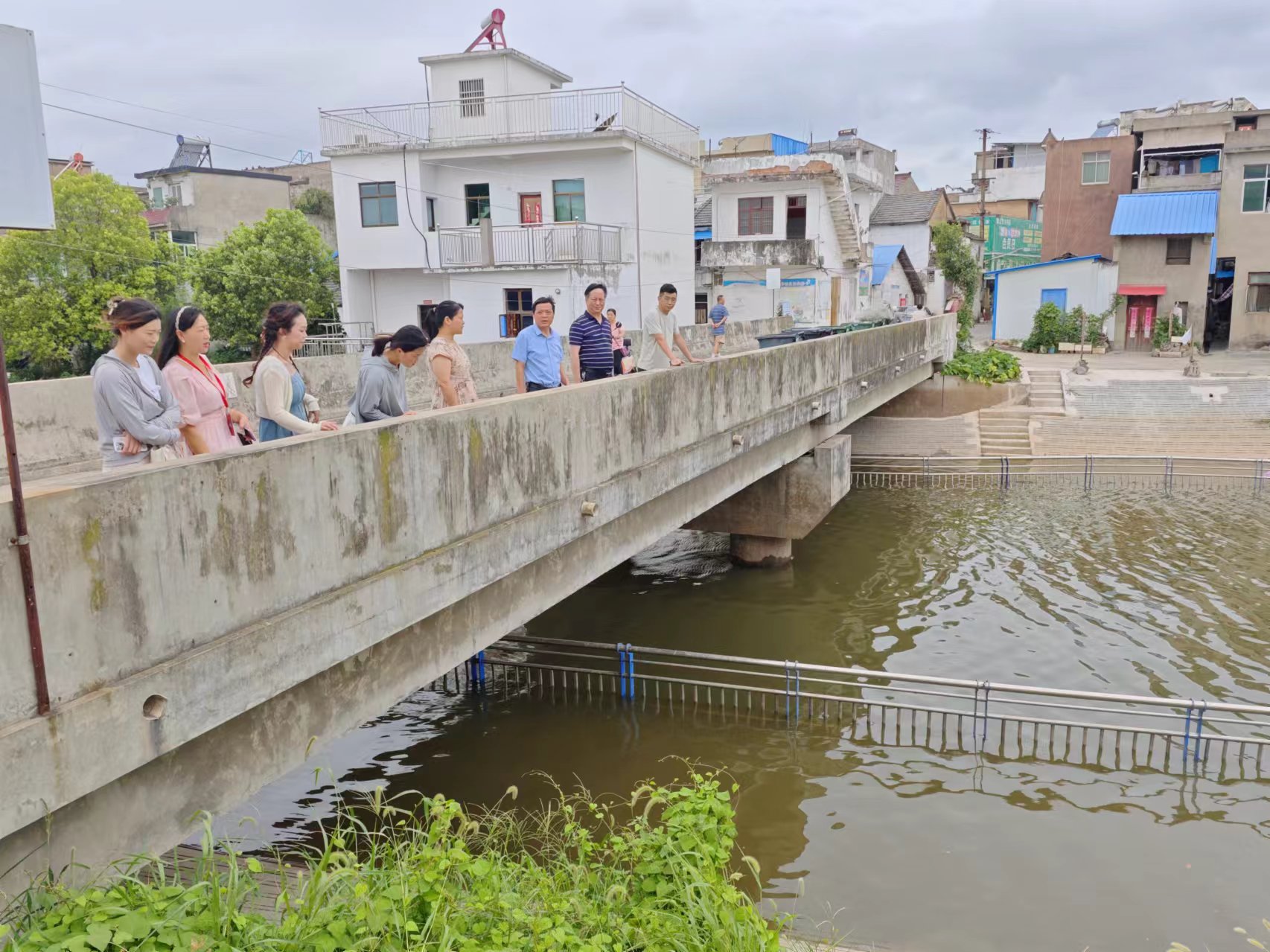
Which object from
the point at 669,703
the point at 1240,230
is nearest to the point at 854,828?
the point at 669,703

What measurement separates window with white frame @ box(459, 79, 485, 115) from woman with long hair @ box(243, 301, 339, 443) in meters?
23.1

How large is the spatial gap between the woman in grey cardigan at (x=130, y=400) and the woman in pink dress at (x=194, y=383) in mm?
214

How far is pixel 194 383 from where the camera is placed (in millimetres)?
5105

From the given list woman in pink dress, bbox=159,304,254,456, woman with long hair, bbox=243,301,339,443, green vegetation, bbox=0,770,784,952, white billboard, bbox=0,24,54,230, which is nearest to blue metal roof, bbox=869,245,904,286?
woman with long hair, bbox=243,301,339,443

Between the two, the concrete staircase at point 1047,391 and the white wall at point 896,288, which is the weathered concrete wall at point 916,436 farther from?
the white wall at point 896,288

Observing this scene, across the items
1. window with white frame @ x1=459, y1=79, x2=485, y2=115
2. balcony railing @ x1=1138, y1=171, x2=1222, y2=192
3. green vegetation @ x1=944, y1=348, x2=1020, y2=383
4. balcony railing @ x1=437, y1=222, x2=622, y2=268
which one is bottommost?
green vegetation @ x1=944, y1=348, x2=1020, y2=383

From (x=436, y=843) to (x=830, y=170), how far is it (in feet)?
108

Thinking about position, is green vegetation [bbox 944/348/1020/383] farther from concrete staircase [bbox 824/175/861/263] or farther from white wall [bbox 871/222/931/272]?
white wall [bbox 871/222/931/272]

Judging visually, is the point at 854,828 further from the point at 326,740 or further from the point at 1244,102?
the point at 1244,102

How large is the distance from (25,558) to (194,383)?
205 cm

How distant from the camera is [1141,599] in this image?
45.9 ft

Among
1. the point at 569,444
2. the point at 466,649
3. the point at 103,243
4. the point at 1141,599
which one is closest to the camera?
the point at 466,649

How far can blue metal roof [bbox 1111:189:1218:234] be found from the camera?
3384cm

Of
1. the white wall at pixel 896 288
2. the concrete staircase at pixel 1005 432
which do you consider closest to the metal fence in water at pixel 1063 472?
the concrete staircase at pixel 1005 432
